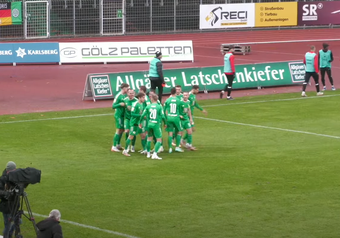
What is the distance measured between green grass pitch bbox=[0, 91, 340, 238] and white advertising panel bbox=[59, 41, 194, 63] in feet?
45.3

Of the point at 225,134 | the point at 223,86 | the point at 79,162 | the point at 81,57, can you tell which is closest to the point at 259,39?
the point at 81,57

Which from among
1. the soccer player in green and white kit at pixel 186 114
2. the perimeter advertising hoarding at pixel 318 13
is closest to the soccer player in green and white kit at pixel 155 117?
the soccer player in green and white kit at pixel 186 114

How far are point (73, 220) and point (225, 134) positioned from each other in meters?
9.75

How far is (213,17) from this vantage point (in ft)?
168

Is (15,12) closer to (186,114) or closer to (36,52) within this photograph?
(36,52)

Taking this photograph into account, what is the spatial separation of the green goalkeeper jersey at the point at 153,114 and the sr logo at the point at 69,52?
2158 cm

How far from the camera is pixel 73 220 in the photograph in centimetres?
1370

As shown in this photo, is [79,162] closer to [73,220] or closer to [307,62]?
[73,220]

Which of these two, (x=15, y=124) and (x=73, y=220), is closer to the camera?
(x=73, y=220)

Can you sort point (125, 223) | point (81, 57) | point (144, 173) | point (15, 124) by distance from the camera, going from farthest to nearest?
point (81, 57) → point (15, 124) → point (144, 173) → point (125, 223)

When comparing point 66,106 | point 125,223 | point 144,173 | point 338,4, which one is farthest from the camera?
point 338,4

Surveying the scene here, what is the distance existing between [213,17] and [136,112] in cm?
3307

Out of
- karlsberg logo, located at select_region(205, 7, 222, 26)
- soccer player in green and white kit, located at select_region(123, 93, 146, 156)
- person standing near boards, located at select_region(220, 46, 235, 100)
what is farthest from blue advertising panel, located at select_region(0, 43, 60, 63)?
soccer player in green and white kit, located at select_region(123, 93, 146, 156)

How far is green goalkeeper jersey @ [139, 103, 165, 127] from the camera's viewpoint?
18.7 meters
